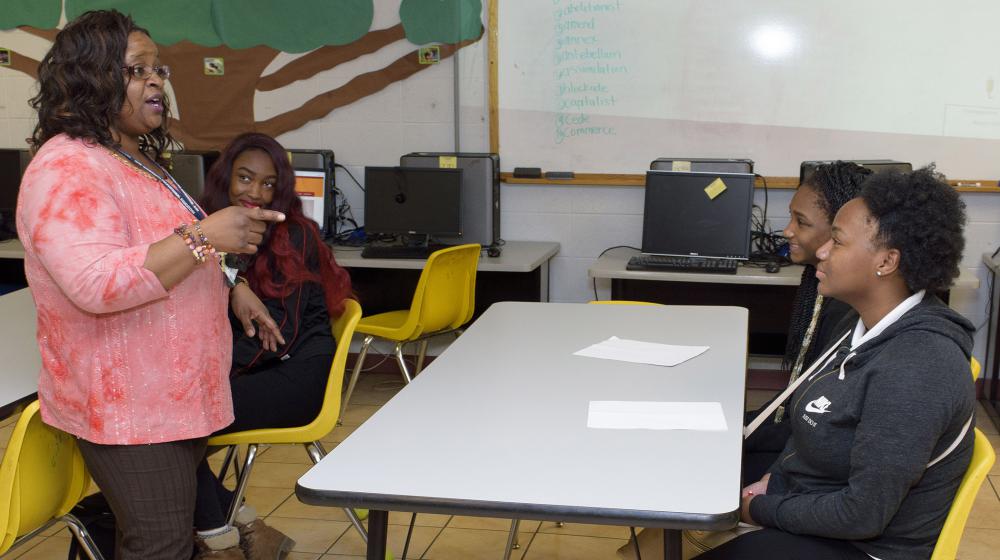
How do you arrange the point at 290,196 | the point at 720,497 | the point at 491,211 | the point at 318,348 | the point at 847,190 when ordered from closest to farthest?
the point at 720,497 < the point at 847,190 < the point at 318,348 < the point at 290,196 < the point at 491,211

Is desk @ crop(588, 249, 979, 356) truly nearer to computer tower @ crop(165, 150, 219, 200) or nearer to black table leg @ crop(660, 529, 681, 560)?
computer tower @ crop(165, 150, 219, 200)

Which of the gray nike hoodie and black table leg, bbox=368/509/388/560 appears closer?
the gray nike hoodie

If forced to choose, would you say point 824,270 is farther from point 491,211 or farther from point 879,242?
point 491,211

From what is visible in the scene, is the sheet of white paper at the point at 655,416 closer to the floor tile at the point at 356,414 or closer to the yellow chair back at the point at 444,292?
the yellow chair back at the point at 444,292

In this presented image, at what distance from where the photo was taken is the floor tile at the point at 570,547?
2746 millimetres

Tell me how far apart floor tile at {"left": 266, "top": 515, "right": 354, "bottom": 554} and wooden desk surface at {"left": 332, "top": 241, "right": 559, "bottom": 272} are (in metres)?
1.21

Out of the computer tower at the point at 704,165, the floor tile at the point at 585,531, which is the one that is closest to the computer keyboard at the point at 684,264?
the computer tower at the point at 704,165

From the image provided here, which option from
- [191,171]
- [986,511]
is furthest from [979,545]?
[191,171]

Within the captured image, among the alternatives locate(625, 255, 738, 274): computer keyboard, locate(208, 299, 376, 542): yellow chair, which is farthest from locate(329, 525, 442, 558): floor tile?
locate(625, 255, 738, 274): computer keyboard

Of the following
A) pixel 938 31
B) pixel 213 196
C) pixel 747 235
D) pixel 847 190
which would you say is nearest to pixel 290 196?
pixel 213 196

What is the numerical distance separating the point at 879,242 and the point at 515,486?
0.77 meters

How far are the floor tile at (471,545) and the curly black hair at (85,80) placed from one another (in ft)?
5.20

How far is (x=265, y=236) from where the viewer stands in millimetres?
2564

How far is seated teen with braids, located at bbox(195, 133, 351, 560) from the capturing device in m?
2.32
